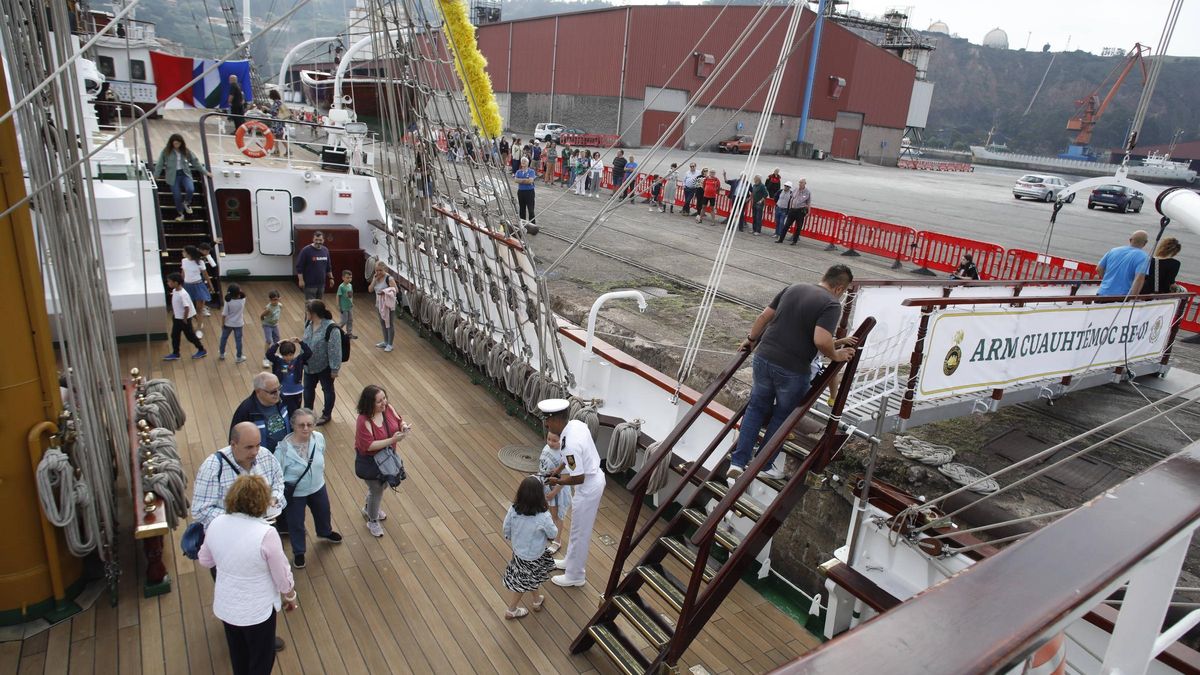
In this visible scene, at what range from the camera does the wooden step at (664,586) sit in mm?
3934

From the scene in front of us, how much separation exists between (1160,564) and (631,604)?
335 centimetres

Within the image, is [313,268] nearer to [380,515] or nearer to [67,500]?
[380,515]

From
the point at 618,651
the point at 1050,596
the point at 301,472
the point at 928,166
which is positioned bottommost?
the point at 618,651

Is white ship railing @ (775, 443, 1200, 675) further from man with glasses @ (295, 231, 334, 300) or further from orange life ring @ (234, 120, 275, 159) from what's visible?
orange life ring @ (234, 120, 275, 159)

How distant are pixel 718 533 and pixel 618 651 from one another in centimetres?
89

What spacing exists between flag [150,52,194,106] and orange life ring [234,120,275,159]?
9.86 m

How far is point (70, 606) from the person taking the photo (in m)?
4.17

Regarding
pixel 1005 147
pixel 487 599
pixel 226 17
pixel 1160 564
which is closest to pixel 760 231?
pixel 487 599

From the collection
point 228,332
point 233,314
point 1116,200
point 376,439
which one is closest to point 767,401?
point 376,439

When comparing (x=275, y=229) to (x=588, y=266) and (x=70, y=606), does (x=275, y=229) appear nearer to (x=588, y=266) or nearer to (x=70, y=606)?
(x=588, y=266)

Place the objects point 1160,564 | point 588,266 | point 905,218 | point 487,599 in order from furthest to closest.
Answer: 1. point 905,218
2. point 588,266
3. point 487,599
4. point 1160,564

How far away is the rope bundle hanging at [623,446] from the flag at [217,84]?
18.7 meters

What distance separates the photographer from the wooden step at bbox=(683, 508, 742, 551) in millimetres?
3928

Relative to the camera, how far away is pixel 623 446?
598 cm
